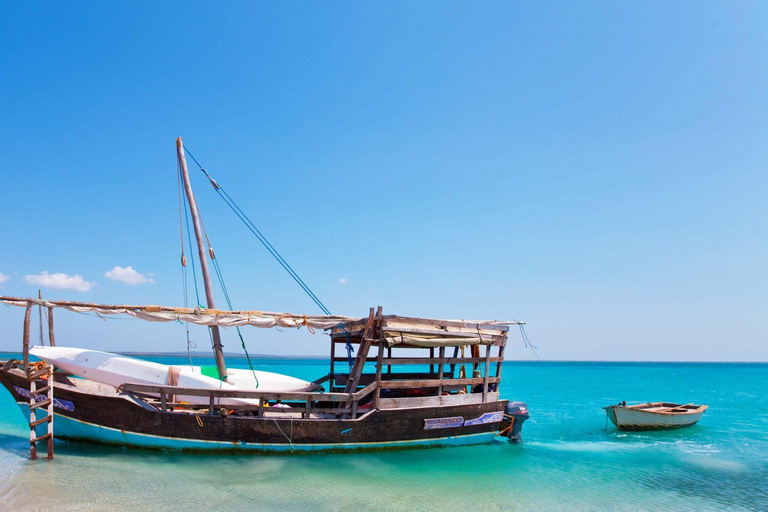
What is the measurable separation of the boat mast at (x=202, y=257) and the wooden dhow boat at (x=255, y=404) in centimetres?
5

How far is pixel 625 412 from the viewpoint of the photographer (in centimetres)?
1991

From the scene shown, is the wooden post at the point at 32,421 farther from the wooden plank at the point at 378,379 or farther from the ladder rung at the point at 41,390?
the wooden plank at the point at 378,379

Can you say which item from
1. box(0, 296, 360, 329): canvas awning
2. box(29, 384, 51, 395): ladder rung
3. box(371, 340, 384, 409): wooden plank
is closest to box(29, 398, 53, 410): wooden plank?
box(29, 384, 51, 395): ladder rung

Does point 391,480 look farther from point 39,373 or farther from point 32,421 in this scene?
point 39,373

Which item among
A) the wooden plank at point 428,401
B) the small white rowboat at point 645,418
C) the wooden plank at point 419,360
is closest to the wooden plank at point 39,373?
the wooden plank at point 428,401

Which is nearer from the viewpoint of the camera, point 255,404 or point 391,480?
point 391,480

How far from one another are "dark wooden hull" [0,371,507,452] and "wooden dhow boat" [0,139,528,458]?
1.0 inches

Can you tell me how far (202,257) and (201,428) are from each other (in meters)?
5.50

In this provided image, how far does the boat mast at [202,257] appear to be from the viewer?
46.3 feet

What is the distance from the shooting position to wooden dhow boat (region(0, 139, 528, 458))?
11.7 metres

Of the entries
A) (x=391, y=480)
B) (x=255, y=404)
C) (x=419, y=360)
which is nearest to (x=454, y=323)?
(x=419, y=360)

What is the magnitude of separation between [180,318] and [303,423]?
4461mm

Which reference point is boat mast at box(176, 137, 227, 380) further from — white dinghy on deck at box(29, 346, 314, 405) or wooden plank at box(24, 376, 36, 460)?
wooden plank at box(24, 376, 36, 460)

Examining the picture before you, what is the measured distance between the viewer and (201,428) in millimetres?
11719
